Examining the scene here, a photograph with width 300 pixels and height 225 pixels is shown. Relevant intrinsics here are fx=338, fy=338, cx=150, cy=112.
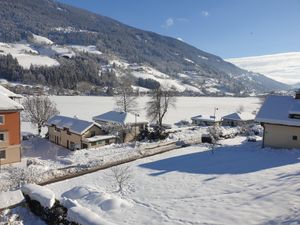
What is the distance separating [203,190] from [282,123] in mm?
16838

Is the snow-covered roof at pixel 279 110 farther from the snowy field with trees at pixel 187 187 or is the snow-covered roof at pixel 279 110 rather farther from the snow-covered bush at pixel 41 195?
the snow-covered bush at pixel 41 195

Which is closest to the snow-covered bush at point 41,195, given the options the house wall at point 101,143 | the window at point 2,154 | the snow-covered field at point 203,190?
the snow-covered field at point 203,190

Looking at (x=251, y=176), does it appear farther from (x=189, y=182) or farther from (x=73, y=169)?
(x=73, y=169)

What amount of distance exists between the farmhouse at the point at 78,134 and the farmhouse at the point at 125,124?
2312mm

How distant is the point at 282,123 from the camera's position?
112 ft

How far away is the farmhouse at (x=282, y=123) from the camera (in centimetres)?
3394

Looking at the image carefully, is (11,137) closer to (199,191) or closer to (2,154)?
(2,154)

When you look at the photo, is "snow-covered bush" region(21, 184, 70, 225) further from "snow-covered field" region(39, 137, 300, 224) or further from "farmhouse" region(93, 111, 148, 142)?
"farmhouse" region(93, 111, 148, 142)

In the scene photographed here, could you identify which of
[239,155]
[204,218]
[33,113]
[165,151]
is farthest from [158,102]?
[204,218]

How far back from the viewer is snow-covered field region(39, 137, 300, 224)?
54.3 ft

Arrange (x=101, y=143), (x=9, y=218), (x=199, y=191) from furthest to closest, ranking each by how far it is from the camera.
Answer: (x=101, y=143) < (x=199, y=191) < (x=9, y=218)

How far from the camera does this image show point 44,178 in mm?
28328

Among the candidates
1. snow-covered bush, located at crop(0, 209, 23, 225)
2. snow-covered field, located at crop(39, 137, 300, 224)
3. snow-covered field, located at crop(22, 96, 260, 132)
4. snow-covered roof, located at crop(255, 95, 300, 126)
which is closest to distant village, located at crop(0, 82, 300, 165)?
→ snow-covered roof, located at crop(255, 95, 300, 126)

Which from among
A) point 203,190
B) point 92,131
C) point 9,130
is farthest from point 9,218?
point 92,131
